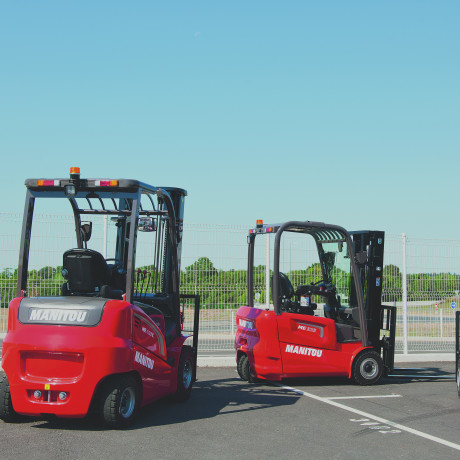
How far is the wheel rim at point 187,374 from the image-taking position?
8331 millimetres

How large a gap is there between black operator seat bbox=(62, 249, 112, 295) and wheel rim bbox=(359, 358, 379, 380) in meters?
4.85

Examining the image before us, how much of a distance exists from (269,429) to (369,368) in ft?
12.7

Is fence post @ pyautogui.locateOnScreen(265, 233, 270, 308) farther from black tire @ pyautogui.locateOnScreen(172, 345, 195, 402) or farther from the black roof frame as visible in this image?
the black roof frame

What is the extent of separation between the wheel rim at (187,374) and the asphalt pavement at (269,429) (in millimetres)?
252

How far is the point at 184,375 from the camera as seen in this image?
8.36m

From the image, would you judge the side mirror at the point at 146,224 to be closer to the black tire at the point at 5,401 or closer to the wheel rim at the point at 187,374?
the wheel rim at the point at 187,374

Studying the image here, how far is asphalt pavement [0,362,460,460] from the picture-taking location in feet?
18.9

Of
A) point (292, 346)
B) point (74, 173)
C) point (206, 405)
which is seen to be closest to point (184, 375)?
point (206, 405)

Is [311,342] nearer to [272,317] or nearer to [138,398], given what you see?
[272,317]

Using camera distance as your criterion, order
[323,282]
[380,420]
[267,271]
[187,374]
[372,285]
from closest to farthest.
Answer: [380,420]
[187,374]
[372,285]
[323,282]
[267,271]

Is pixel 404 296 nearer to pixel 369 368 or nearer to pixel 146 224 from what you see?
pixel 369 368

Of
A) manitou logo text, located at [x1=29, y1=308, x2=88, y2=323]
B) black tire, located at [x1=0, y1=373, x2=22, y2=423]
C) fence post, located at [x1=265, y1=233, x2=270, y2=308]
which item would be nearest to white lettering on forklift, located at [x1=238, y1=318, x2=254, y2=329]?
fence post, located at [x1=265, y1=233, x2=270, y2=308]

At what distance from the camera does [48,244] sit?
469 inches

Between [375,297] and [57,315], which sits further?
[375,297]
